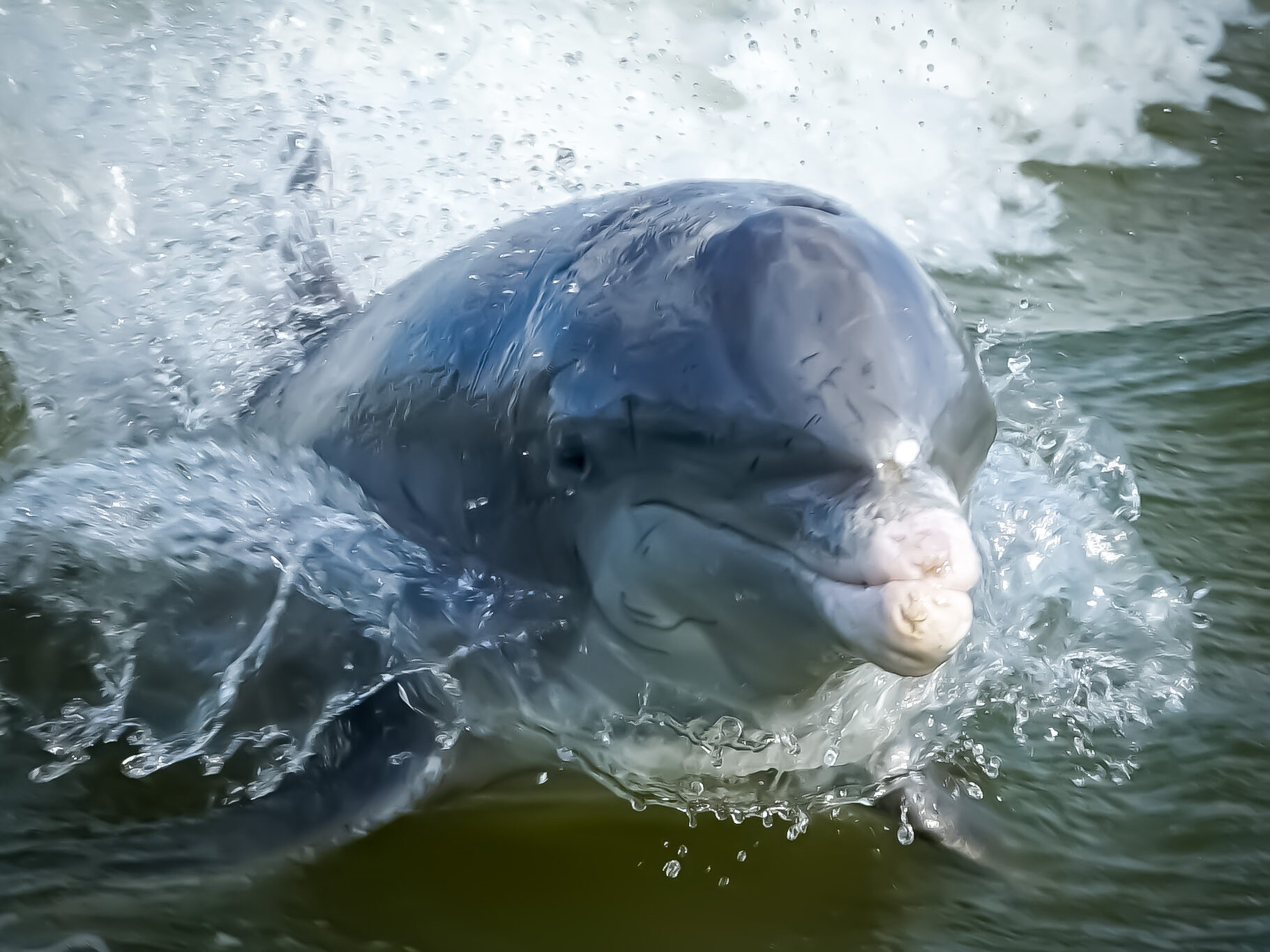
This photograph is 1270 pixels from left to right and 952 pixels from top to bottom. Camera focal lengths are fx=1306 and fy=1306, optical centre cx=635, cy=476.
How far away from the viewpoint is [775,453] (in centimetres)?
297

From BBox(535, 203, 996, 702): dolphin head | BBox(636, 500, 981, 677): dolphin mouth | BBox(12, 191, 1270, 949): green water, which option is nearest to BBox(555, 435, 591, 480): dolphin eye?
BBox(535, 203, 996, 702): dolphin head

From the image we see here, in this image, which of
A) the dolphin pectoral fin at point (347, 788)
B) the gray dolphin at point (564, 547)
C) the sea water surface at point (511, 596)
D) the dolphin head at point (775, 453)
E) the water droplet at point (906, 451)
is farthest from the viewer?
the dolphin pectoral fin at point (347, 788)

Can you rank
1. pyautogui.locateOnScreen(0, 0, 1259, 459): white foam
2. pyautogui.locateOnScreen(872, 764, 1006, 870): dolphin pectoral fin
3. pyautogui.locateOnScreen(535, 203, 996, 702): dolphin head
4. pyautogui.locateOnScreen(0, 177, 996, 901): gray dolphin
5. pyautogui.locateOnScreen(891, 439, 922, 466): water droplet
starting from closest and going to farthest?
pyautogui.locateOnScreen(535, 203, 996, 702): dolphin head → pyautogui.locateOnScreen(891, 439, 922, 466): water droplet → pyautogui.locateOnScreen(0, 177, 996, 901): gray dolphin → pyautogui.locateOnScreen(872, 764, 1006, 870): dolphin pectoral fin → pyautogui.locateOnScreen(0, 0, 1259, 459): white foam

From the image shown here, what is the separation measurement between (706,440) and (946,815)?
1737mm

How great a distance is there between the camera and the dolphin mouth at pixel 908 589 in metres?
2.62

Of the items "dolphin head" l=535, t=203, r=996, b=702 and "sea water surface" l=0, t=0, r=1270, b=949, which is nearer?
"dolphin head" l=535, t=203, r=996, b=702

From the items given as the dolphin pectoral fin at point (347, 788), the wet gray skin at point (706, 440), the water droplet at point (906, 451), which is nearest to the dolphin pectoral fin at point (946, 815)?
the wet gray skin at point (706, 440)

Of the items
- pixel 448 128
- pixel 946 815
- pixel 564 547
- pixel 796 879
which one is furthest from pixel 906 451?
pixel 448 128

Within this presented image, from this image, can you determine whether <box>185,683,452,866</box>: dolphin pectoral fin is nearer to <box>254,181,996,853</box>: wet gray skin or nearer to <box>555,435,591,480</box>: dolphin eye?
<box>254,181,996,853</box>: wet gray skin

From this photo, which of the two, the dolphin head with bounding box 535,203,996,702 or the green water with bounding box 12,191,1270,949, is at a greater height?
the dolphin head with bounding box 535,203,996,702

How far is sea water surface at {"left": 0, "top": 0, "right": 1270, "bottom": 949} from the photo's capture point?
3.76 metres

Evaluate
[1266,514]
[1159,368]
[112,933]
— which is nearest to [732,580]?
[112,933]

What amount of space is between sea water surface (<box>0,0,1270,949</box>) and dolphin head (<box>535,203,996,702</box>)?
0.66 m

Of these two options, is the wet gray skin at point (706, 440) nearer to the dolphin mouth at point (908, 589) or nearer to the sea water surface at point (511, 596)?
the dolphin mouth at point (908, 589)
